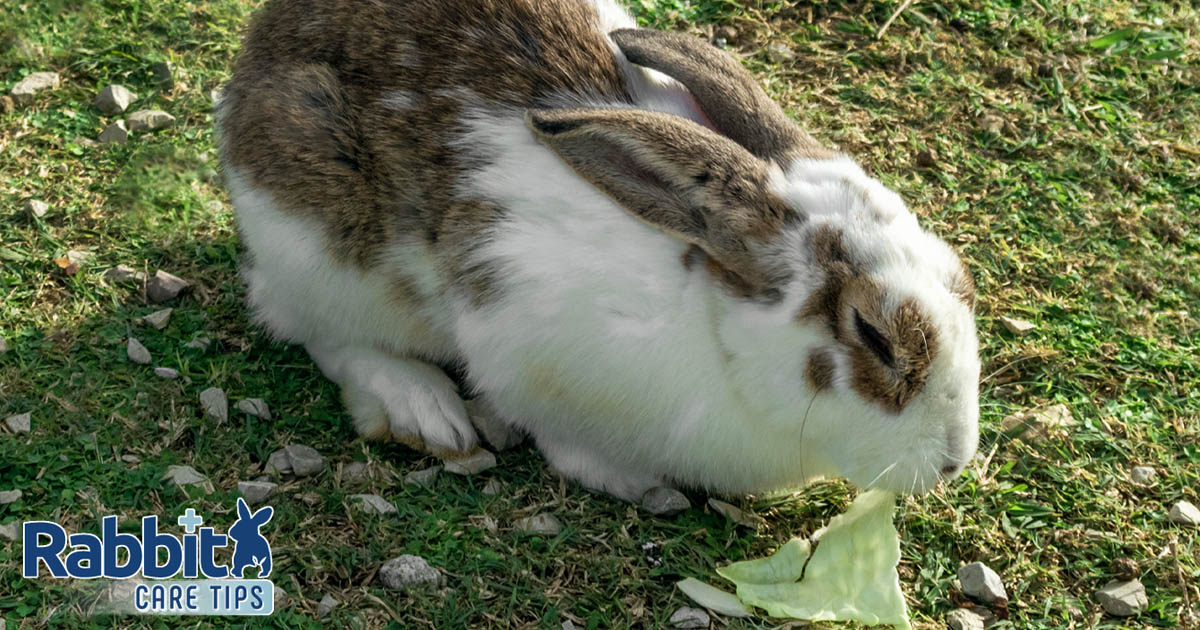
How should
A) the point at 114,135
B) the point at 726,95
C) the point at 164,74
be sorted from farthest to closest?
the point at 164,74 → the point at 114,135 → the point at 726,95

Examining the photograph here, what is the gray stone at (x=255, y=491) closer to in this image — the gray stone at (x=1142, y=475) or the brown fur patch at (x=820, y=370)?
the brown fur patch at (x=820, y=370)

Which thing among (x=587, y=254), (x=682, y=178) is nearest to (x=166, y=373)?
(x=587, y=254)

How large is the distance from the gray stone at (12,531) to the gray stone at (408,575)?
978 mm

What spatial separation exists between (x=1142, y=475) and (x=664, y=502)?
1.51 metres

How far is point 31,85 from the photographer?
5109mm

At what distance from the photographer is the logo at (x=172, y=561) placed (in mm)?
3385

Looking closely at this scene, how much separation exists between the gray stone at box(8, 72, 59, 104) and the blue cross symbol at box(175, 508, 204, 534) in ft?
7.42

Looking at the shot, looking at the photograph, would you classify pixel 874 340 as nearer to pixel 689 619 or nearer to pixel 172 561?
pixel 689 619

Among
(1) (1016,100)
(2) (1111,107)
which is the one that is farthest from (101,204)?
(2) (1111,107)

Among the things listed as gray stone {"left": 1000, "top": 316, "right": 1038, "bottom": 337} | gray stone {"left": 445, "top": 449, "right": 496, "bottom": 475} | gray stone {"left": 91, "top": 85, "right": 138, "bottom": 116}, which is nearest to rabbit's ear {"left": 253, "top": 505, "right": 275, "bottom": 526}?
gray stone {"left": 445, "top": 449, "right": 496, "bottom": 475}

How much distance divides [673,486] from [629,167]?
0.98 m

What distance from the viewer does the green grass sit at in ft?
11.9

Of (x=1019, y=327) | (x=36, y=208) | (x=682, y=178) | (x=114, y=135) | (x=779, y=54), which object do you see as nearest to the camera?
(x=682, y=178)

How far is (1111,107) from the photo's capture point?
551 cm
